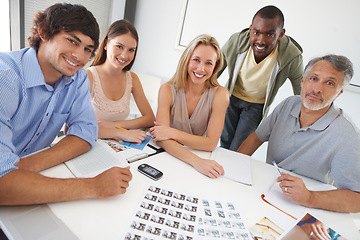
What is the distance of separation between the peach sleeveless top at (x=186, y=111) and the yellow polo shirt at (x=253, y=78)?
2.05 ft

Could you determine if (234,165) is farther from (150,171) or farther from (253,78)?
(253,78)

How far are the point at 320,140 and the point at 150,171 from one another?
3.05ft

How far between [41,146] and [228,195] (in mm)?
919

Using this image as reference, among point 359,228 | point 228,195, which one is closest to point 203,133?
point 228,195

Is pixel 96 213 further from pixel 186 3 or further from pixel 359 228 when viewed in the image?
pixel 186 3

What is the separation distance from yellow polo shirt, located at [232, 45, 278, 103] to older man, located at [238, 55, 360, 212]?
56 cm

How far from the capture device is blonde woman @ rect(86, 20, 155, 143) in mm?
1574

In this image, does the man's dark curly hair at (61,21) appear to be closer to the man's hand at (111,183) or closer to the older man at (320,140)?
the man's hand at (111,183)

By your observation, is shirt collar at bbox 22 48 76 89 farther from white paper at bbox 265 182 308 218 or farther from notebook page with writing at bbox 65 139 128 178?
white paper at bbox 265 182 308 218

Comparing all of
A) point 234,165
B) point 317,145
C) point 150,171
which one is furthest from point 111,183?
point 317,145

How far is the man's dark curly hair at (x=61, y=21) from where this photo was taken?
920mm

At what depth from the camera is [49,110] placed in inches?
39.6

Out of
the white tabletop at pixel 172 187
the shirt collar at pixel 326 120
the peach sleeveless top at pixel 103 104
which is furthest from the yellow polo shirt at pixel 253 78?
the peach sleeveless top at pixel 103 104

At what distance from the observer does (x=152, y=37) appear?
3.27 metres
